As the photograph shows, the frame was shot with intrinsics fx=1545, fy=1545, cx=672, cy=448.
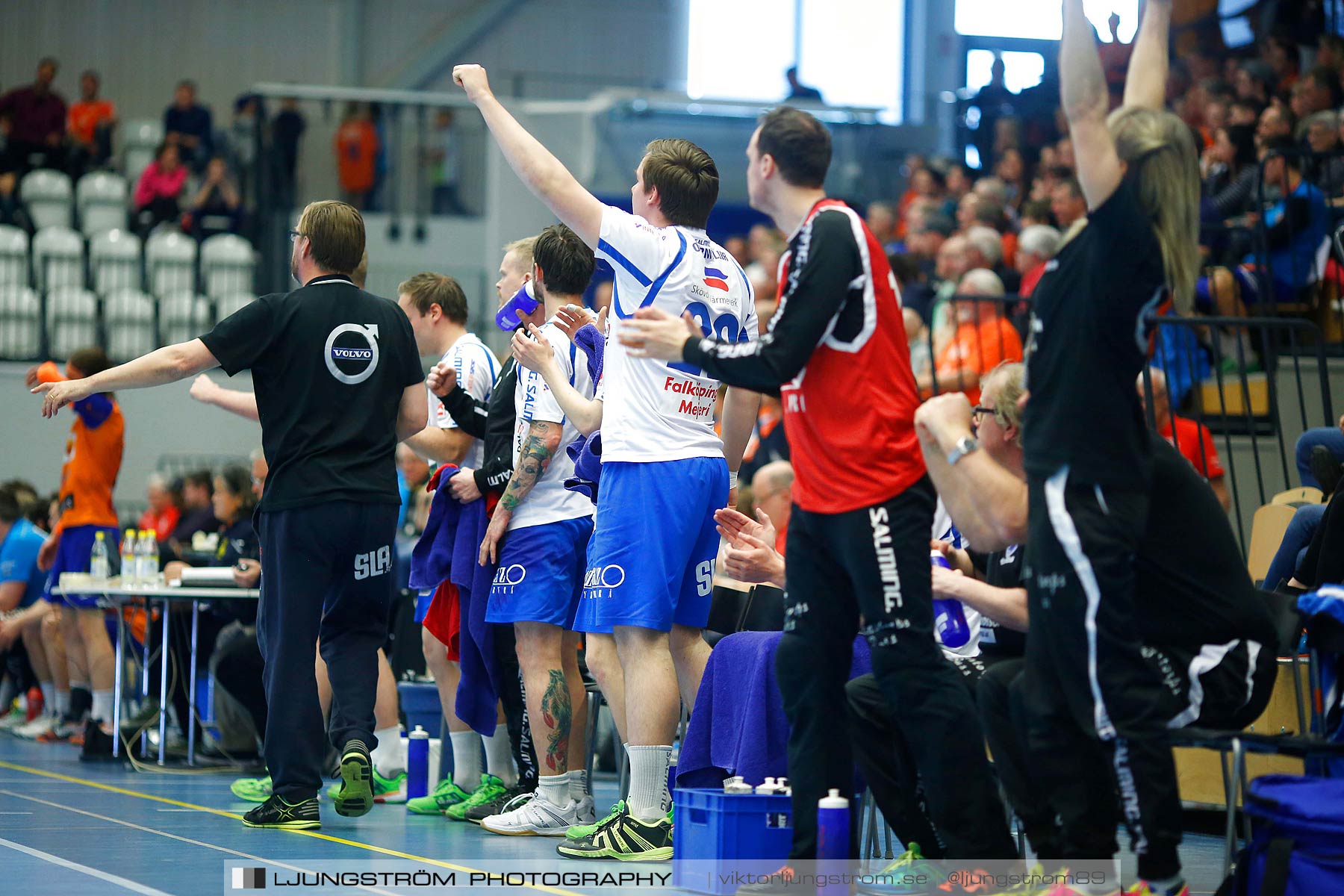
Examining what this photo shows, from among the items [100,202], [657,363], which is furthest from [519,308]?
[100,202]

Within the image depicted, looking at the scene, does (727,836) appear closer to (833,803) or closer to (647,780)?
(833,803)

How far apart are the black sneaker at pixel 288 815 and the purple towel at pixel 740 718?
3.83ft

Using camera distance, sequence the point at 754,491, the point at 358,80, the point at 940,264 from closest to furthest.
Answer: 1. the point at 754,491
2. the point at 940,264
3. the point at 358,80

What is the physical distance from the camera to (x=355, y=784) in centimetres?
467

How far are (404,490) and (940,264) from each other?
4.27 metres

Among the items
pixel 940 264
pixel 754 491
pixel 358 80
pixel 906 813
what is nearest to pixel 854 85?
pixel 358 80

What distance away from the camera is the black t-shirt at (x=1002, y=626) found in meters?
3.90

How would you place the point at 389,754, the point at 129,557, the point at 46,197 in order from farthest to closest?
the point at 46,197
the point at 129,557
the point at 389,754

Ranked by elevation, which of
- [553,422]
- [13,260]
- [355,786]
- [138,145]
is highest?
[138,145]

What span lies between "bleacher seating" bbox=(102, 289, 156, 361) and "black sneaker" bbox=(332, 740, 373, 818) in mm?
9899

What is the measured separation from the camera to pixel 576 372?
4.99 meters

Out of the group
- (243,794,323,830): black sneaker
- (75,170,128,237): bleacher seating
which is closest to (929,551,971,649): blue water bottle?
(243,794,323,830): black sneaker

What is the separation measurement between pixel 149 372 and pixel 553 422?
1.24 m

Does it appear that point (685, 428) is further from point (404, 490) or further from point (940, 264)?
point (404, 490)
